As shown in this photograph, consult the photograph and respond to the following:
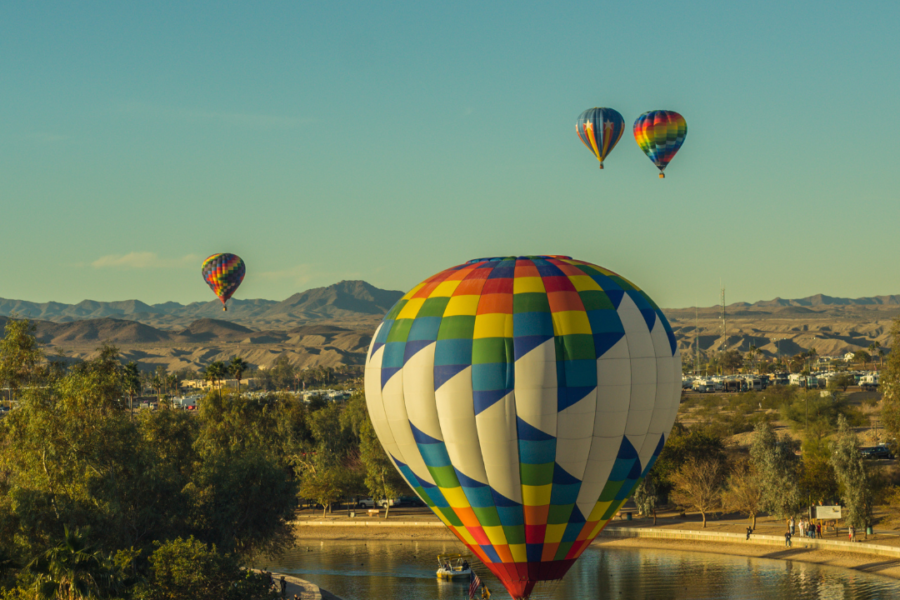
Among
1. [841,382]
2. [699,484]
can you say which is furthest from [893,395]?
[841,382]

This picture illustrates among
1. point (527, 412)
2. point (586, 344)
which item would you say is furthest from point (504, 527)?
point (586, 344)

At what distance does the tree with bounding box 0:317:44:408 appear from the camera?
39.8 m

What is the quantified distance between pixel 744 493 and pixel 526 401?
1442 inches

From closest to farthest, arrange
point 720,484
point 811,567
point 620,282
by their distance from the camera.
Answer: point 620,282 → point 811,567 → point 720,484

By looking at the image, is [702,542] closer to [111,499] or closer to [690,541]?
[690,541]

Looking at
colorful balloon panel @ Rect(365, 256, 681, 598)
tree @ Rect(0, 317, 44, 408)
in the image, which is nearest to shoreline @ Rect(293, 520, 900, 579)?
tree @ Rect(0, 317, 44, 408)

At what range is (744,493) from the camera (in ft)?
207

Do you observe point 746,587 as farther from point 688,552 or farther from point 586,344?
point 586,344

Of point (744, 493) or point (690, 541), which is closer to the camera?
point (690, 541)

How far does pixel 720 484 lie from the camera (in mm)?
68500

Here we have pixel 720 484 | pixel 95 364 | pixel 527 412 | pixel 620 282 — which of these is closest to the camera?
pixel 527 412

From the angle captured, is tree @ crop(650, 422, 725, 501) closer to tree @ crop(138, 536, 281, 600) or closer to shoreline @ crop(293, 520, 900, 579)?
shoreline @ crop(293, 520, 900, 579)

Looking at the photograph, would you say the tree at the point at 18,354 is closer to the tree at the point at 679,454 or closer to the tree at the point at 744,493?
the tree at the point at 679,454

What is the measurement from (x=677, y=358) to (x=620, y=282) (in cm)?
344
